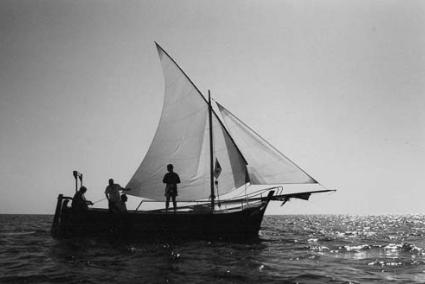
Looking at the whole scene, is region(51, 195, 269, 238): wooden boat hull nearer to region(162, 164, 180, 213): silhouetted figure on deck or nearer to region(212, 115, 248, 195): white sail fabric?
region(162, 164, 180, 213): silhouetted figure on deck

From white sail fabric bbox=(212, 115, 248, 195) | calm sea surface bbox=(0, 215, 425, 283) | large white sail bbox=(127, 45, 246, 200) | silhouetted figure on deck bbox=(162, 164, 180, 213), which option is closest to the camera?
calm sea surface bbox=(0, 215, 425, 283)

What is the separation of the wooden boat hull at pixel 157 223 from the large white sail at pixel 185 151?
1.71m

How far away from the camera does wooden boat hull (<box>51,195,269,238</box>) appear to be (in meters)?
20.5

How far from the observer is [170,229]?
20562 mm

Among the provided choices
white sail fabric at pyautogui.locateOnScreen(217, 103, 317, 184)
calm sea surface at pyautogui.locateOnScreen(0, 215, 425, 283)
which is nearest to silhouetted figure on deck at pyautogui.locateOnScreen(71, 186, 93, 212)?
calm sea surface at pyautogui.locateOnScreen(0, 215, 425, 283)

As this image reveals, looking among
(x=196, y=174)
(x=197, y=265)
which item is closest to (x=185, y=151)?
(x=196, y=174)

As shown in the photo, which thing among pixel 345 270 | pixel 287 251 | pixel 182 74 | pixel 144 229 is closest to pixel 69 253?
pixel 144 229

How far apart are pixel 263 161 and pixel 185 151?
458cm

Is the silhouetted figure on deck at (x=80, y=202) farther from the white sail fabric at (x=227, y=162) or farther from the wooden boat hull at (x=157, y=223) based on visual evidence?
the white sail fabric at (x=227, y=162)

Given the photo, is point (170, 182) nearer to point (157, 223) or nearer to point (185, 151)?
point (157, 223)

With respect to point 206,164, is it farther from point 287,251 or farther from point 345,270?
point 345,270

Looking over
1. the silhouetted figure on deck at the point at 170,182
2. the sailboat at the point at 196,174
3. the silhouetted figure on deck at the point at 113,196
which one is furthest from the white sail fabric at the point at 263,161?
the silhouetted figure on deck at the point at 113,196

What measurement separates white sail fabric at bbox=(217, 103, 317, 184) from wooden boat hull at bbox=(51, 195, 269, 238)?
6.66 ft

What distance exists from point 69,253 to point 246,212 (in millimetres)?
9386
